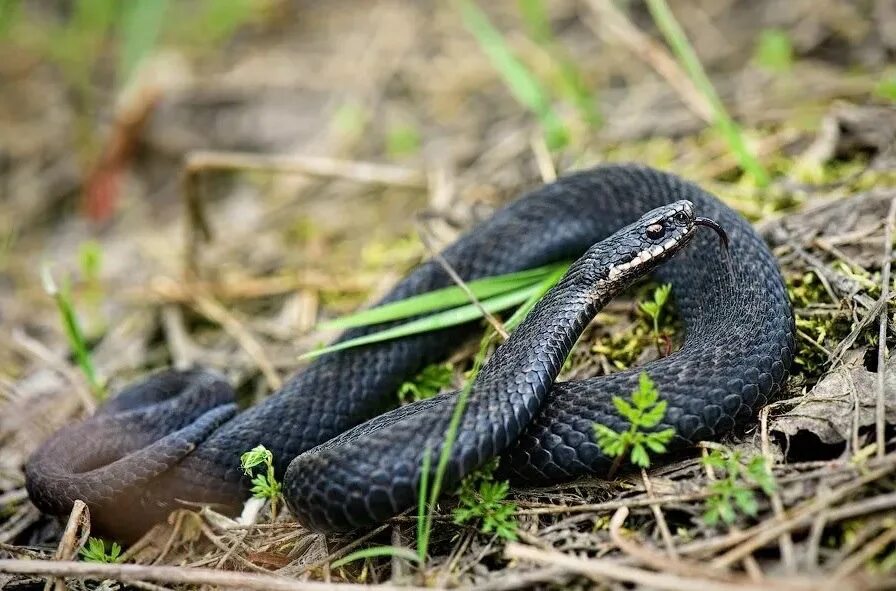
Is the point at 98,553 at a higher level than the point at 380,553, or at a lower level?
lower

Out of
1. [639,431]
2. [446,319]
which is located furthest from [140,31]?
[639,431]

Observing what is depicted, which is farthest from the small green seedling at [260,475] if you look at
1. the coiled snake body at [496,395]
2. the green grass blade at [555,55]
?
the green grass blade at [555,55]

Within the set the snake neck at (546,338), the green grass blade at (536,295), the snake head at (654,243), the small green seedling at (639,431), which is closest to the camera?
the small green seedling at (639,431)

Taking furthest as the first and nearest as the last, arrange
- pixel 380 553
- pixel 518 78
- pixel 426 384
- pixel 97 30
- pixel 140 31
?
pixel 97 30
pixel 140 31
pixel 518 78
pixel 426 384
pixel 380 553

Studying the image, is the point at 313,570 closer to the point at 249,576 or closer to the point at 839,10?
the point at 249,576

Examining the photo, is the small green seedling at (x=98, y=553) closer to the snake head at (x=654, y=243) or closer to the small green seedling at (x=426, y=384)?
the small green seedling at (x=426, y=384)

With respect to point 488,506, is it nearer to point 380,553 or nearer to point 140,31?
point 380,553

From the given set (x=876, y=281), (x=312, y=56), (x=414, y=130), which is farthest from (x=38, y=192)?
(x=876, y=281)

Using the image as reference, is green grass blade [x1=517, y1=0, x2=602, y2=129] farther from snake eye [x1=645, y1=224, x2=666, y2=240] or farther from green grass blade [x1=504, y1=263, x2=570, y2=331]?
snake eye [x1=645, y1=224, x2=666, y2=240]
